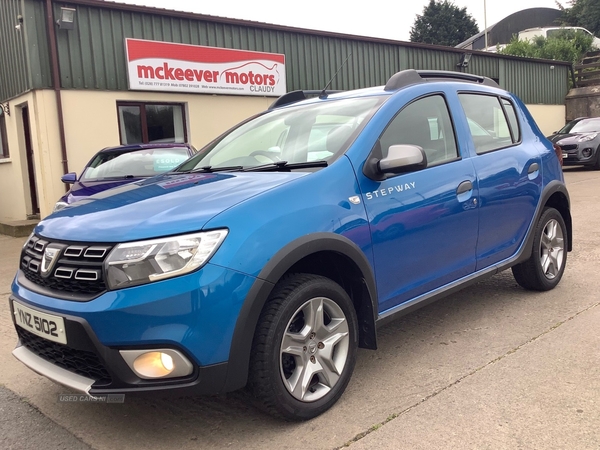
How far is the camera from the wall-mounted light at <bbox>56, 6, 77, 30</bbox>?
9523 millimetres

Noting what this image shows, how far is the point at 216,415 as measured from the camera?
2.86 m

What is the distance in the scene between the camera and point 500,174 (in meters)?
3.95

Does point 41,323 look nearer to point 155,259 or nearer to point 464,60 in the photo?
point 155,259

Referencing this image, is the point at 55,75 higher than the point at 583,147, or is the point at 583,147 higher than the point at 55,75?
the point at 55,75

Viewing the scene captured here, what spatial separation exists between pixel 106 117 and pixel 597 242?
849 cm

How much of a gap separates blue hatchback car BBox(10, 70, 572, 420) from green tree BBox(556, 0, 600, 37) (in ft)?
173

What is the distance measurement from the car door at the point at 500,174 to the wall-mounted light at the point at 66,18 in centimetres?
799

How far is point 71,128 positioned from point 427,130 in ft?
27.1

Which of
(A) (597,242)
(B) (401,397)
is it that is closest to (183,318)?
(B) (401,397)

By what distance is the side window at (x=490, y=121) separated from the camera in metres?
3.94

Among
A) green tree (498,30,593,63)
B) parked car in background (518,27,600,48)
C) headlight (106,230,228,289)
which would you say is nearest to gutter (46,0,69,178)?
headlight (106,230,228,289)

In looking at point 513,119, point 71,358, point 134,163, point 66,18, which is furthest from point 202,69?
point 71,358

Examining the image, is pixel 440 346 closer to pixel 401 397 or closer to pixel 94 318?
pixel 401 397

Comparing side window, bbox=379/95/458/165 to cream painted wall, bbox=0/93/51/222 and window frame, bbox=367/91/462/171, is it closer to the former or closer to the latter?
window frame, bbox=367/91/462/171
